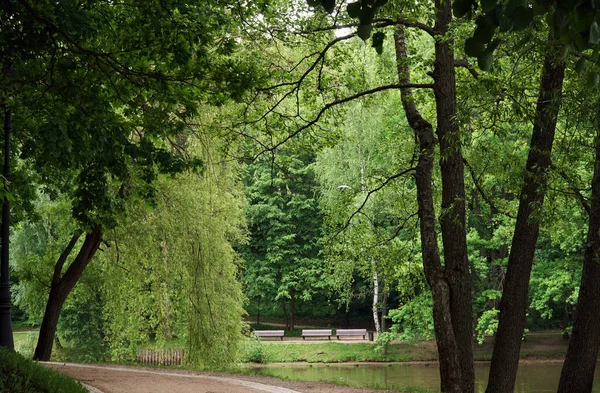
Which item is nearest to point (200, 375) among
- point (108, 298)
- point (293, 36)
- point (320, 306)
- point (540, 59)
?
point (108, 298)

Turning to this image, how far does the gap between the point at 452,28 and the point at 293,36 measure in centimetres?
319

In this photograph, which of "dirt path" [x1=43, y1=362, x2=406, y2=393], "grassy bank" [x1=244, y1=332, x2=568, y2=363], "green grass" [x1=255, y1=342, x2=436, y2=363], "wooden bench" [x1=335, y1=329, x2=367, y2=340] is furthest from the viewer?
"wooden bench" [x1=335, y1=329, x2=367, y2=340]

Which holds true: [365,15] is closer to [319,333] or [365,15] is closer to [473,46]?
[473,46]

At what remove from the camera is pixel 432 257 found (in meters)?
9.87

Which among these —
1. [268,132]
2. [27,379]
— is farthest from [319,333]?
[27,379]

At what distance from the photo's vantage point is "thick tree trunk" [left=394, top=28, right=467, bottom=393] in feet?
30.4

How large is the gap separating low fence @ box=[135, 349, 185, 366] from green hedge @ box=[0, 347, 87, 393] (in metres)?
13.9

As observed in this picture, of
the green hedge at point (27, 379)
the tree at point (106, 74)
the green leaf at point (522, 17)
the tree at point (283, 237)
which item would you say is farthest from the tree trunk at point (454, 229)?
the tree at point (283, 237)

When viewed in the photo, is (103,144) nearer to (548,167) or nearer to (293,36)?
(293,36)

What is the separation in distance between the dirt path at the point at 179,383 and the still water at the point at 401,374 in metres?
4.10

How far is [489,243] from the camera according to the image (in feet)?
81.3

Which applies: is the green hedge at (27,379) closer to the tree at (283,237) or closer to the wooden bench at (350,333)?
the wooden bench at (350,333)

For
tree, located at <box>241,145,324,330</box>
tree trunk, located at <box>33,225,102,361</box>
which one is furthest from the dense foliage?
tree, located at <box>241,145,324,330</box>

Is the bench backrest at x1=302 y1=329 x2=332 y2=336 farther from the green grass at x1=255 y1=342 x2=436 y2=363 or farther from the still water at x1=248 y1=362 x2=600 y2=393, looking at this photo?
the still water at x1=248 y1=362 x2=600 y2=393
